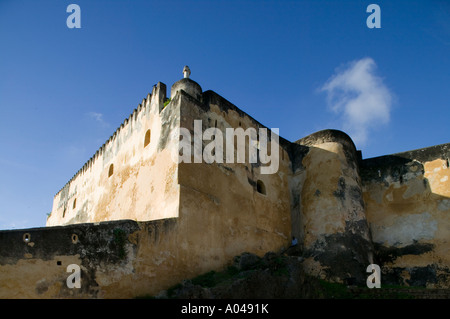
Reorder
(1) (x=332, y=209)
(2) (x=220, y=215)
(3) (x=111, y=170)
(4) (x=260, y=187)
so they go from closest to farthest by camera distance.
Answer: (2) (x=220, y=215) → (1) (x=332, y=209) → (4) (x=260, y=187) → (3) (x=111, y=170)

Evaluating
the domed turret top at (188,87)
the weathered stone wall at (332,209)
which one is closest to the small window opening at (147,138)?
the domed turret top at (188,87)

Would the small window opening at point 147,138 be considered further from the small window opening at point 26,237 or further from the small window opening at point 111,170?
the small window opening at point 26,237

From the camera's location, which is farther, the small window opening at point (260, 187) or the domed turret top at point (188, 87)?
the small window opening at point (260, 187)

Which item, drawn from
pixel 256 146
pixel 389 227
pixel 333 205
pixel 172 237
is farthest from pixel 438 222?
pixel 172 237

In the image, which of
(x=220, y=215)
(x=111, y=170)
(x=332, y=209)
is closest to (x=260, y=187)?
(x=332, y=209)

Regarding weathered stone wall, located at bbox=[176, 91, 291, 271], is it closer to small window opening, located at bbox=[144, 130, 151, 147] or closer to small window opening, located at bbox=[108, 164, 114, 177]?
small window opening, located at bbox=[144, 130, 151, 147]

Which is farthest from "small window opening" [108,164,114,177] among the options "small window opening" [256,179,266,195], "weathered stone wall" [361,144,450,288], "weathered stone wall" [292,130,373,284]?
"weathered stone wall" [361,144,450,288]

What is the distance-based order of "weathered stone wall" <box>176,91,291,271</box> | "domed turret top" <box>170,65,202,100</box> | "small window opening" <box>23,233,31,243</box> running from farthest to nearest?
"domed turret top" <box>170,65,202,100</box>, "weathered stone wall" <box>176,91,291,271</box>, "small window opening" <box>23,233,31,243</box>

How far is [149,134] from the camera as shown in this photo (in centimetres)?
1473

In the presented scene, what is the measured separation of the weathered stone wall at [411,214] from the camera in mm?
15086

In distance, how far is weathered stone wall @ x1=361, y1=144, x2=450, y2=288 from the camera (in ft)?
49.5

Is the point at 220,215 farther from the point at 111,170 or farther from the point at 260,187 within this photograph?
the point at 111,170

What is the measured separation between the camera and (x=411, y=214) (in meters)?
16.0
